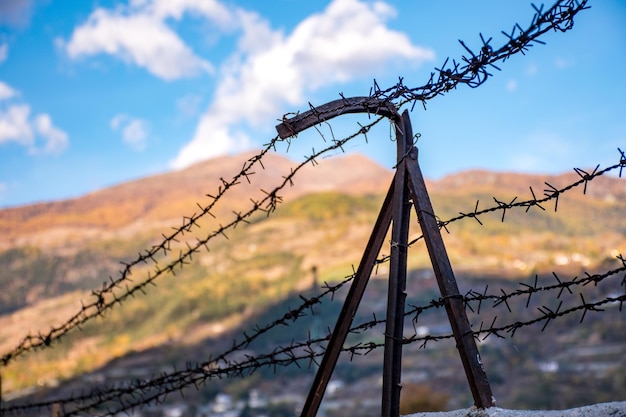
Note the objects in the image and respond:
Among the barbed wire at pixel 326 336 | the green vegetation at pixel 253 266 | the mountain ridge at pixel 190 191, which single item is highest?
the mountain ridge at pixel 190 191

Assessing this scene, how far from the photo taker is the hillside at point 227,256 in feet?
216

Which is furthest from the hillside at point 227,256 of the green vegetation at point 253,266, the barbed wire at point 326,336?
the barbed wire at point 326,336

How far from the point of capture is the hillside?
65688mm

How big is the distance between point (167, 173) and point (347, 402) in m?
106

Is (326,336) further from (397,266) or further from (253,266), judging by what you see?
(253,266)

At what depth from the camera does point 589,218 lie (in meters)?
86.4

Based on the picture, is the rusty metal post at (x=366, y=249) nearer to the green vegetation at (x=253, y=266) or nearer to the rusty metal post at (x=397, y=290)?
the rusty metal post at (x=397, y=290)

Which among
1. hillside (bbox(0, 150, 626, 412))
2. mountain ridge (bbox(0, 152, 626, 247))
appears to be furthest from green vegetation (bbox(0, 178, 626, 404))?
mountain ridge (bbox(0, 152, 626, 247))

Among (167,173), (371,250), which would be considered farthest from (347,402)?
(167,173)

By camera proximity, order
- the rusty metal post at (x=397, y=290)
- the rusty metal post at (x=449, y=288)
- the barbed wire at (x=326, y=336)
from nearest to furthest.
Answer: the barbed wire at (x=326, y=336) < the rusty metal post at (x=449, y=288) < the rusty metal post at (x=397, y=290)

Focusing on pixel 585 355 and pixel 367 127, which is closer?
pixel 367 127

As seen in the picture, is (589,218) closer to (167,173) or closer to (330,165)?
(330,165)

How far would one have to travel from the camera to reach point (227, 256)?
86.2 m

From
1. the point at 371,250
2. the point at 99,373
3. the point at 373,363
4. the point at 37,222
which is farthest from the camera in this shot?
the point at 37,222
